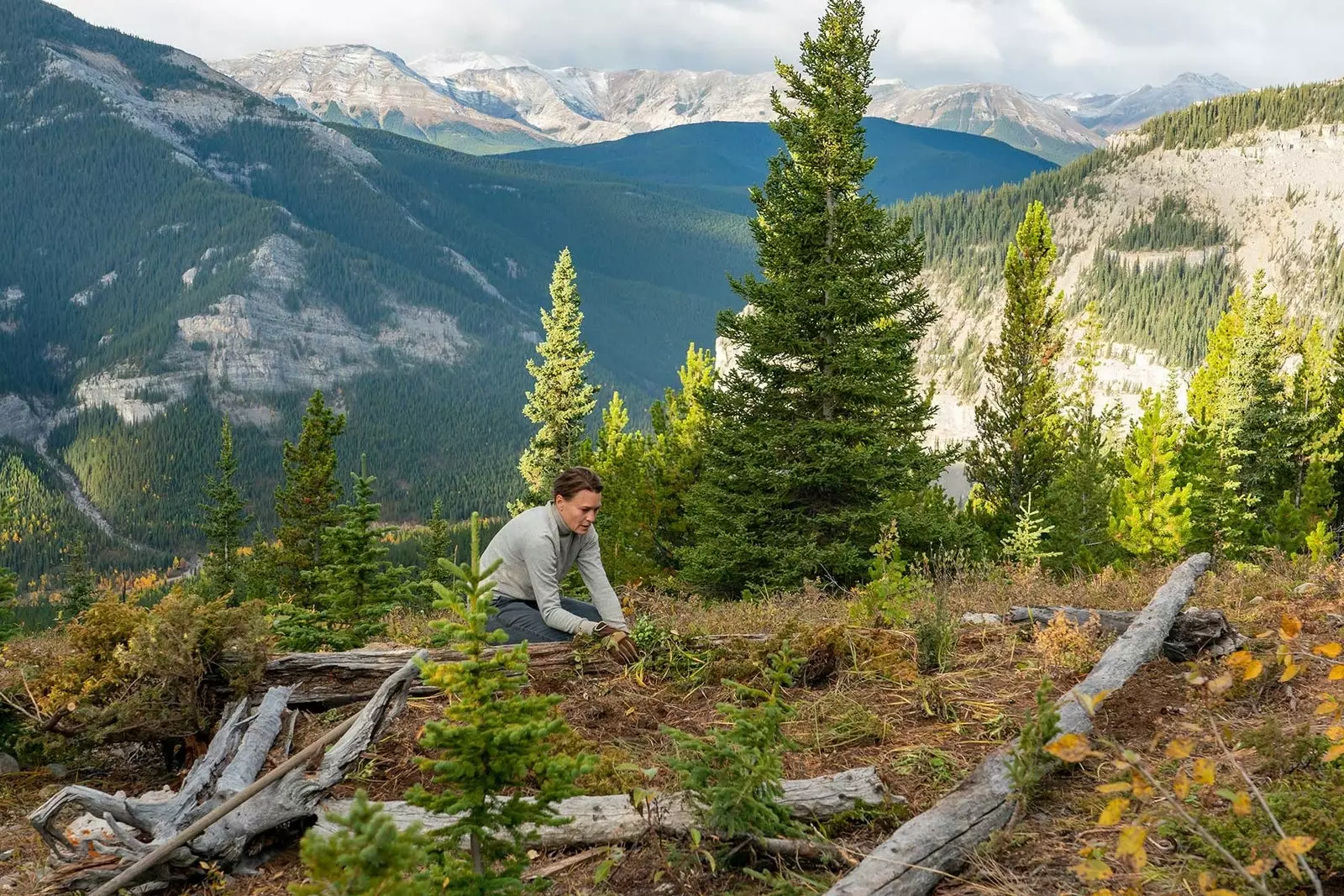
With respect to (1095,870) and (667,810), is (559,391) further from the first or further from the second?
(1095,870)

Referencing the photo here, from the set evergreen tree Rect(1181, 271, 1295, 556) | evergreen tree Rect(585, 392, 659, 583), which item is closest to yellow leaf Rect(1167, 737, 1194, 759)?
evergreen tree Rect(585, 392, 659, 583)

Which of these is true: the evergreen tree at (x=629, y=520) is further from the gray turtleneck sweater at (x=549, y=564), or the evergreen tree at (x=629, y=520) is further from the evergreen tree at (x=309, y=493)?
the gray turtleneck sweater at (x=549, y=564)

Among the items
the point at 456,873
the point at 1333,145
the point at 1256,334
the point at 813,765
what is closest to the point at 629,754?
the point at 813,765

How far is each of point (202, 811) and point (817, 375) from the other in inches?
555

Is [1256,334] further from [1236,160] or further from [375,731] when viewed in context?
[1236,160]

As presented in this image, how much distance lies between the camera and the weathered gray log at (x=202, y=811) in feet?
11.5

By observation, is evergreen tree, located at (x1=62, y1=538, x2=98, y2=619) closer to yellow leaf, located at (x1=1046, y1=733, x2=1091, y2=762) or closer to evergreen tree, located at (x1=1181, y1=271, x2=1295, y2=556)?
yellow leaf, located at (x1=1046, y1=733, x2=1091, y2=762)

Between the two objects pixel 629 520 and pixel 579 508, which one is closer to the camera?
pixel 579 508

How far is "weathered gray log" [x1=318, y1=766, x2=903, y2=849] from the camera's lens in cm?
350

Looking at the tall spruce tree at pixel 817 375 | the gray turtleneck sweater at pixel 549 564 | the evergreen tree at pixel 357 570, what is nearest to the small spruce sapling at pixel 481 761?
the gray turtleneck sweater at pixel 549 564

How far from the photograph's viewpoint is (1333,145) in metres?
130

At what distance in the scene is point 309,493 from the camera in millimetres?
27453

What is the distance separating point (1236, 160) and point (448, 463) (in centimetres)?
16608

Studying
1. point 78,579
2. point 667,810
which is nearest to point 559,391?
point 78,579
